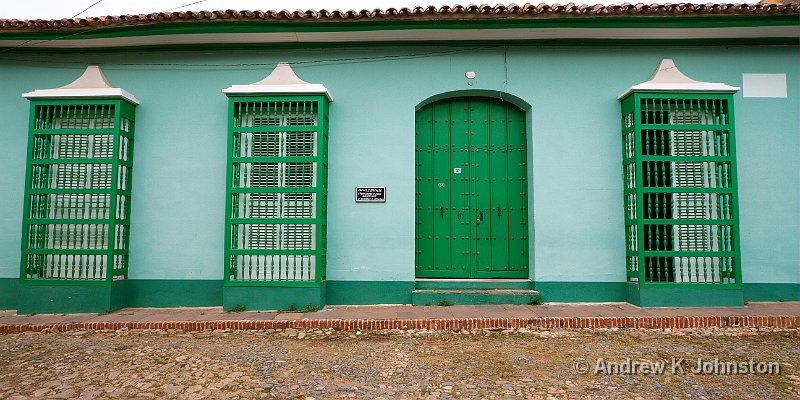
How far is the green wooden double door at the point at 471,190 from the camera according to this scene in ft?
20.2

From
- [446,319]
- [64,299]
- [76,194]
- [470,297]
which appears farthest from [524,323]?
[76,194]

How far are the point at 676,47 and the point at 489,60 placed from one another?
89.7 inches

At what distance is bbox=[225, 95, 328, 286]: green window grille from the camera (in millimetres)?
5566

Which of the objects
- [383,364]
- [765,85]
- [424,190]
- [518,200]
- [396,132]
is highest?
[765,85]

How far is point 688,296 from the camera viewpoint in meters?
5.46

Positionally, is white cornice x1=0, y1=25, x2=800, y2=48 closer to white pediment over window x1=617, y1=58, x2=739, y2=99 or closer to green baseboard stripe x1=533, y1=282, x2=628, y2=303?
white pediment over window x1=617, y1=58, x2=739, y2=99

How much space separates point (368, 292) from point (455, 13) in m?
3.36

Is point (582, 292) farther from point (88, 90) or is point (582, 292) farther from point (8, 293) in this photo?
point (8, 293)

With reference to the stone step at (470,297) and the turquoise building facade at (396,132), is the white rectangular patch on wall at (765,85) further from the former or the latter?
the stone step at (470,297)

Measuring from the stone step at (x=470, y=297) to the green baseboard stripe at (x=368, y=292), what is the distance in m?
0.15

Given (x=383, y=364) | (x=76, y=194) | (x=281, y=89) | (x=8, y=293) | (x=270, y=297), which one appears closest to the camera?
(x=383, y=364)

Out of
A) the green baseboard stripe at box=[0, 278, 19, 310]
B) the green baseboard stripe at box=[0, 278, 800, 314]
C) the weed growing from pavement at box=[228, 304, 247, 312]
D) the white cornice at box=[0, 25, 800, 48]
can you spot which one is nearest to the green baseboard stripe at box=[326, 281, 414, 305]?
the green baseboard stripe at box=[0, 278, 800, 314]

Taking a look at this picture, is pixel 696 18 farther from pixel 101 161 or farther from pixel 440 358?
pixel 101 161

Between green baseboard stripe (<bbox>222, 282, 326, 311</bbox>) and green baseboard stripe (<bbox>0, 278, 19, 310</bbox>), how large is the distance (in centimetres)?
269
